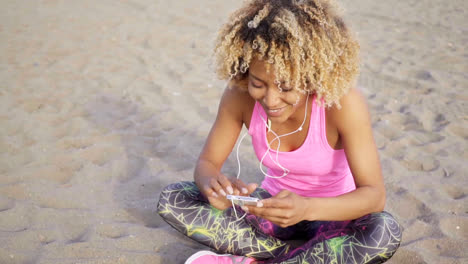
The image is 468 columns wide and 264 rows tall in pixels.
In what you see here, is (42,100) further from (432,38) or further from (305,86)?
(432,38)

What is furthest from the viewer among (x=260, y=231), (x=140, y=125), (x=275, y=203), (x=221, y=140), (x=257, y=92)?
(x=140, y=125)

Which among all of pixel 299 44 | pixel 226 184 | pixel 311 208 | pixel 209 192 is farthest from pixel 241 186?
pixel 299 44

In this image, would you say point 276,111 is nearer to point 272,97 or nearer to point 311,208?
point 272,97

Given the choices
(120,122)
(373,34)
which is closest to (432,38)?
(373,34)

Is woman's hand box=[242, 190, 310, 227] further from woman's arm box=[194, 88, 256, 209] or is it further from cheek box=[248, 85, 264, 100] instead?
cheek box=[248, 85, 264, 100]

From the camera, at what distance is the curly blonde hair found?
172 cm

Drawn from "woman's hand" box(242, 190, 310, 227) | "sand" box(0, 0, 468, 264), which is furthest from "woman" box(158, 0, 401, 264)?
"sand" box(0, 0, 468, 264)

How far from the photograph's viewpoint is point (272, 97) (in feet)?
6.03

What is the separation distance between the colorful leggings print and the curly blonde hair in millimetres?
640

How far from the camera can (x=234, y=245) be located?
2174mm

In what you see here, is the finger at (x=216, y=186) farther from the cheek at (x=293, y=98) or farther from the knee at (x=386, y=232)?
the knee at (x=386, y=232)

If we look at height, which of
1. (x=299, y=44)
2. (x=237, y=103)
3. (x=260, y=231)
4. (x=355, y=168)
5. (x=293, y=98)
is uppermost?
(x=299, y=44)

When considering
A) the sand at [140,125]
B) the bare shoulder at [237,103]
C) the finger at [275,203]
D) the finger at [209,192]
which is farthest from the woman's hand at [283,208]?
→ the sand at [140,125]

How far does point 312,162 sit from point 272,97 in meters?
0.46
